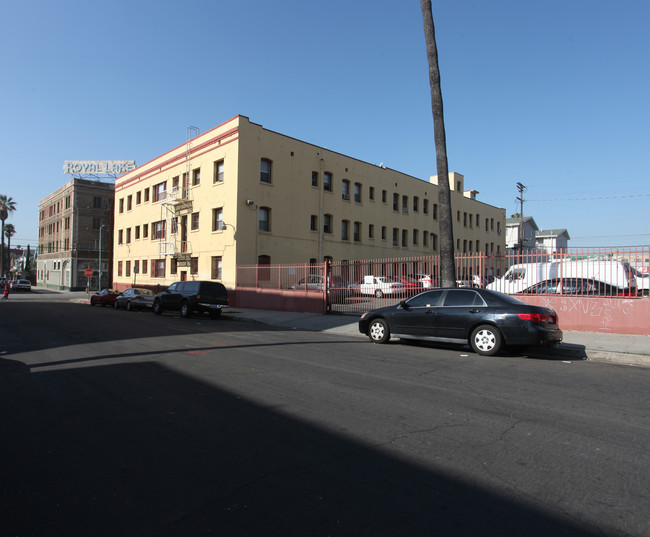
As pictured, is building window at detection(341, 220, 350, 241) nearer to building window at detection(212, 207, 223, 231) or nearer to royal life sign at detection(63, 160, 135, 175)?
building window at detection(212, 207, 223, 231)

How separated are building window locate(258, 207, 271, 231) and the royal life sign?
4256 centimetres

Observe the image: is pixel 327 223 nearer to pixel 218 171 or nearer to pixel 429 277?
pixel 218 171

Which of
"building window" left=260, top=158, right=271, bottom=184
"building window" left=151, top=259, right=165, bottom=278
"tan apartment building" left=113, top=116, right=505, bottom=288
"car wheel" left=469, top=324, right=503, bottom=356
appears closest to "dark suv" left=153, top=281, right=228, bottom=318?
"tan apartment building" left=113, top=116, right=505, bottom=288

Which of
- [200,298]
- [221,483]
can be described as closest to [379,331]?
[221,483]

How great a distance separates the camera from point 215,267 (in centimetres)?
2844

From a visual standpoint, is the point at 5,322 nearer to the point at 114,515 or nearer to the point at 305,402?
the point at 305,402

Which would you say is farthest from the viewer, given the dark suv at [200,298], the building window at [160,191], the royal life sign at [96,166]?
the royal life sign at [96,166]

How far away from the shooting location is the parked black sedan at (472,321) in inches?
358

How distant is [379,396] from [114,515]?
147 inches

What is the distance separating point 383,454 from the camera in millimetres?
4023

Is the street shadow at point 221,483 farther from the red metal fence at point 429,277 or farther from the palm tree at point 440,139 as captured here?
the red metal fence at point 429,277

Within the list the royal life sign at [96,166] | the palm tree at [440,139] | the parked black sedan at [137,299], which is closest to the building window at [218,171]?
the parked black sedan at [137,299]

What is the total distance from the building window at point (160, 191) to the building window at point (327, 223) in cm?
1279

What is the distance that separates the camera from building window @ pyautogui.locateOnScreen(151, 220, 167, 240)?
3494 cm
